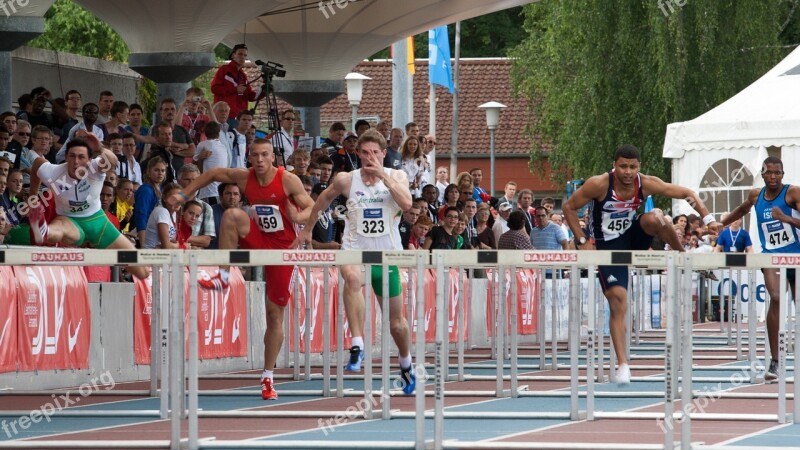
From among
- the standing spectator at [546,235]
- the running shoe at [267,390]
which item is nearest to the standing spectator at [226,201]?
the running shoe at [267,390]

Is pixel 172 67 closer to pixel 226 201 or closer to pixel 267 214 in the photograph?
pixel 226 201

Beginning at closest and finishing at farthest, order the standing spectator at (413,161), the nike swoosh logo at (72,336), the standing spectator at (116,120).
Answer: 1. the nike swoosh logo at (72,336)
2. the standing spectator at (116,120)
3. the standing spectator at (413,161)

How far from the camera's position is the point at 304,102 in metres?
29.1

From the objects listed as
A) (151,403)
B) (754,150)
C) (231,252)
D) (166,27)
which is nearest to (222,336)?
(151,403)

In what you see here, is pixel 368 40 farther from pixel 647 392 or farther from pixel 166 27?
pixel 647 392

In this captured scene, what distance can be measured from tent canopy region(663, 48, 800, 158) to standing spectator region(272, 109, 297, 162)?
412 inches

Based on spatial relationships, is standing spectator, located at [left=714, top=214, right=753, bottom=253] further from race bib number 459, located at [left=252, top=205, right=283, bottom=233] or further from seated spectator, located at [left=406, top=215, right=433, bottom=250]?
race bib number 459, located at [left=252, top=205, right=283, bottom=233]

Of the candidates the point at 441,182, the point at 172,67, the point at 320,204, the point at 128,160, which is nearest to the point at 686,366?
the point at 320,204

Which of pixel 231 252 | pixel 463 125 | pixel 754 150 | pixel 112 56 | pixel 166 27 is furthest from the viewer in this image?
pixel 463 125

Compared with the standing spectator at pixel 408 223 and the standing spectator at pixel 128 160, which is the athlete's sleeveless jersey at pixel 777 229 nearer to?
the standing spectator at pixel 408 223

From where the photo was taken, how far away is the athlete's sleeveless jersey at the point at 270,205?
13828mm

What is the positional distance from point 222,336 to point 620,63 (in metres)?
25.5

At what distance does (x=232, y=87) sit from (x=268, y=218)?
8.79 m

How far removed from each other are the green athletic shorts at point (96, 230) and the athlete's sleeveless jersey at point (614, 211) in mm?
4281
